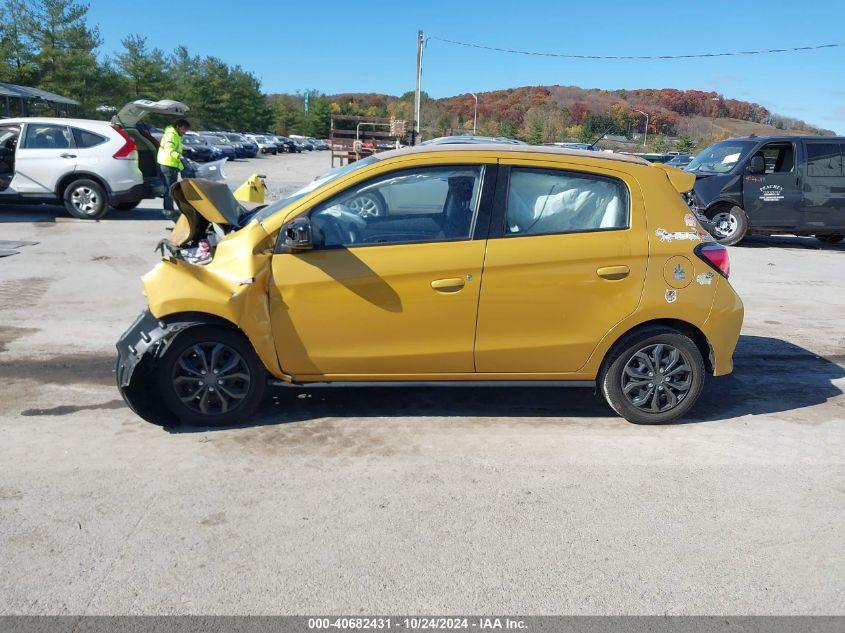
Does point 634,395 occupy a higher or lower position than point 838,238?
lower

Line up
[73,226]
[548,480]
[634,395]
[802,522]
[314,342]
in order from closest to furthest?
[802,522] → [548,480] → [314,342] → [634,395] → [73,226]

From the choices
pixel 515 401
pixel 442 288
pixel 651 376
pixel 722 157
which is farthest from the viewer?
pixel 722 157

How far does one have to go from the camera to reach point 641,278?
441 cm

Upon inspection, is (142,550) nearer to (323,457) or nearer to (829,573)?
(323,457)

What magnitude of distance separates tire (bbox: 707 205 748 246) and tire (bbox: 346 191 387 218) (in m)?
10.0

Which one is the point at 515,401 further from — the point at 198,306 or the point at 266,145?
the point at 266,145

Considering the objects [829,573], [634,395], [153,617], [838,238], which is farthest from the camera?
[838,238]

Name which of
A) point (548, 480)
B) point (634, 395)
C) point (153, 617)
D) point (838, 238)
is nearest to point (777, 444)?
point (634, 395)

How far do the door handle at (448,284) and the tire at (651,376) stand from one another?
115 cm

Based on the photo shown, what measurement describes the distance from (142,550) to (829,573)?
3.05 m

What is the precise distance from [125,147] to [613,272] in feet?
35.4

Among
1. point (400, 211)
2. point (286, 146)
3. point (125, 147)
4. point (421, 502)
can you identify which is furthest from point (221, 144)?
point (421, 502)

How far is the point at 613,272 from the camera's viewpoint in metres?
4.38

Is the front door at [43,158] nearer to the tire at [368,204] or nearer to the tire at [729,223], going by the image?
the tire at [368,204]
